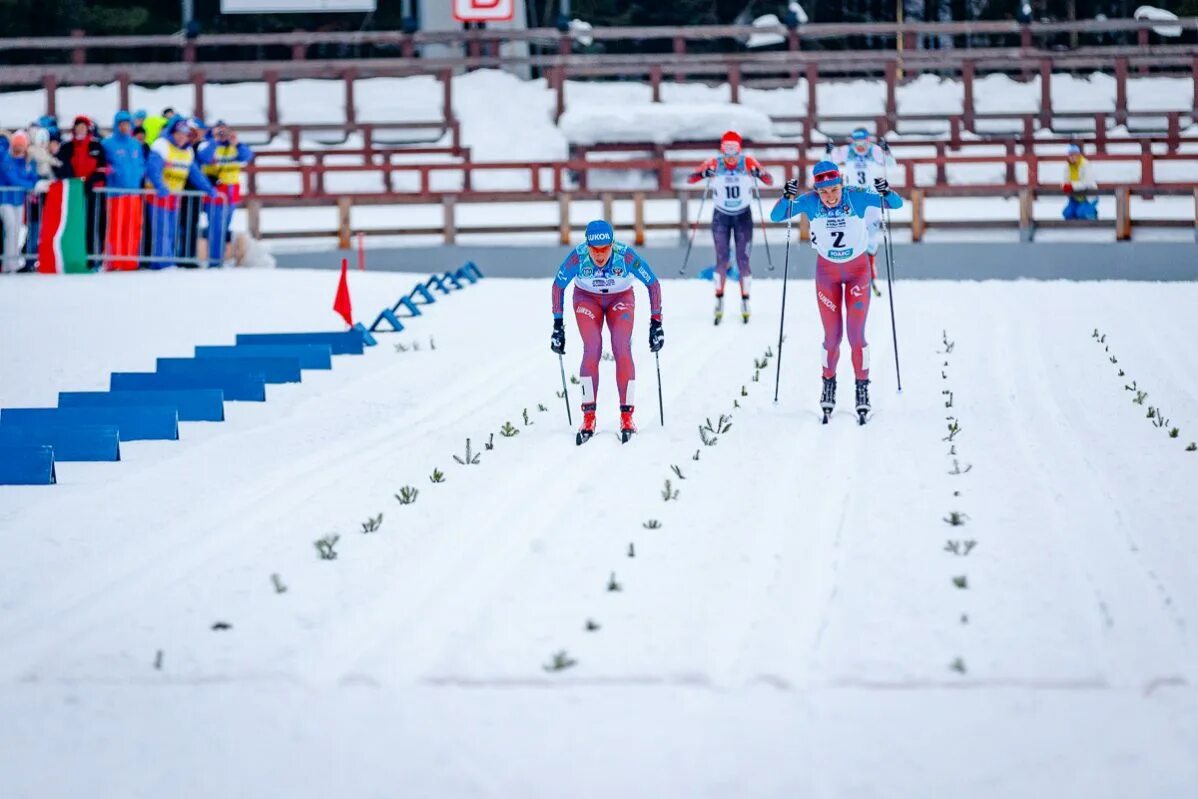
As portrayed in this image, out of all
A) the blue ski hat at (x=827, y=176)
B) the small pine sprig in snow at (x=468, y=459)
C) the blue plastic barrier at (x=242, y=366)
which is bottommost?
the small pine sprig in snow at (x=468, y=459)

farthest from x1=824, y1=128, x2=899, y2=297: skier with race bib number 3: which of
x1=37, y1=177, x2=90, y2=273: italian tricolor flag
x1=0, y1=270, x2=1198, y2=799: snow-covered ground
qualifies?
x1=37, y1=177, x2=90, y2=273: italian tricolor flag

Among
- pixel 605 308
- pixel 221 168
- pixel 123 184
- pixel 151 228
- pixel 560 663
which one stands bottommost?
pixel 560 663

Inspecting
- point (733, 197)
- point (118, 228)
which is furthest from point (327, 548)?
point (118, 228)

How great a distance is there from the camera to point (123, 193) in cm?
1997

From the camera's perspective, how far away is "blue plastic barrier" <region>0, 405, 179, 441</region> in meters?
11.9

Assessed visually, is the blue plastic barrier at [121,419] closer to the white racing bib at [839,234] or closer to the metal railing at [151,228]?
the white racing bib at [839,234]

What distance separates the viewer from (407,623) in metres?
7.12

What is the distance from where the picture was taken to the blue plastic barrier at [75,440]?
11094 mm

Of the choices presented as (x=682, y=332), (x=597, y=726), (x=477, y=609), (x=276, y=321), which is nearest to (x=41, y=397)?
(x=276, y=321)

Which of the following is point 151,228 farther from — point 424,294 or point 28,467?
point 28,467

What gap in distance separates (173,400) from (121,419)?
2.73 feet

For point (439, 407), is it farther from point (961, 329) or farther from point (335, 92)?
point (335, 92)

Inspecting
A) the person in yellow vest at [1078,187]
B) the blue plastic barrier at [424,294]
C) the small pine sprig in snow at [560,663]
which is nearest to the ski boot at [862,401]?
the small pine sprig in snow at [560,663]

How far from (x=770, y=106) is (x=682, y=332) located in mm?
20037
